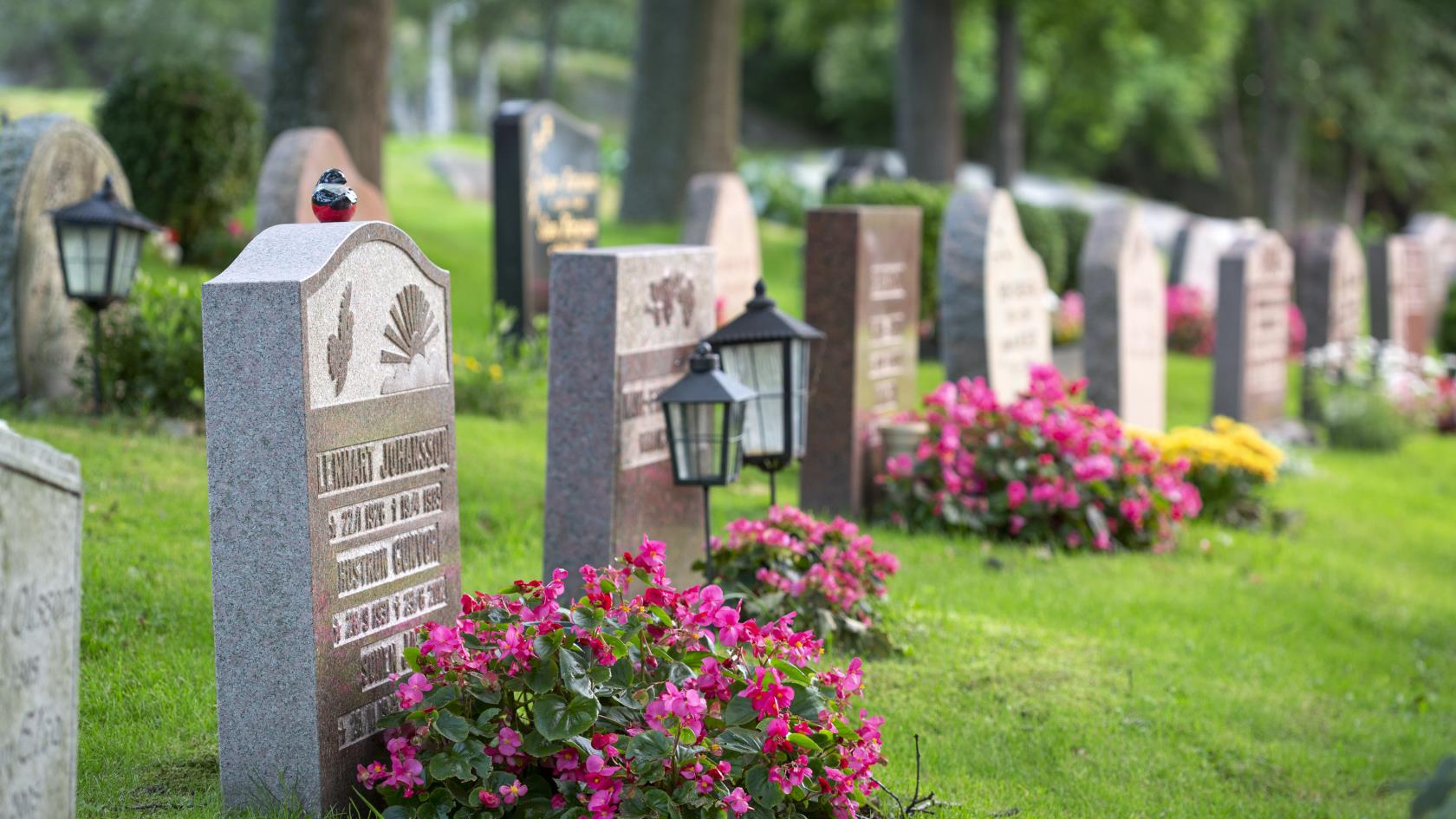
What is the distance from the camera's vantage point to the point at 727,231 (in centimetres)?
1017

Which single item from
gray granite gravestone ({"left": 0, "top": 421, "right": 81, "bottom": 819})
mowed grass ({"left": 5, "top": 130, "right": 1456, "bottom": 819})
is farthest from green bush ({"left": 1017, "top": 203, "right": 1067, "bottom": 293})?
gray granite gravestone ({"left": 0, "top": 421, "right": 81, "bottom": 819})

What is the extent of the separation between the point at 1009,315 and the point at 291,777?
6629mm

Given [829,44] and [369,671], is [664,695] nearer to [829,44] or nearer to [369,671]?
[369,671]

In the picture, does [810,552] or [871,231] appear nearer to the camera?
[810,552]

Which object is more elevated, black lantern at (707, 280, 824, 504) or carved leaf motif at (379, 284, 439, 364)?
carved leaf motif at (379, 284, 439, 364)

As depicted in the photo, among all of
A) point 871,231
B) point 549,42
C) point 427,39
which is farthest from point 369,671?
point 427,39

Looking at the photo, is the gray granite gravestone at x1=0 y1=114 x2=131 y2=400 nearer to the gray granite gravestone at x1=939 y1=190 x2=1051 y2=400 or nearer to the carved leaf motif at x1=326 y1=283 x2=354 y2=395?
the carved leaf motif at x1=326 y1=283 x2=354 y2=395

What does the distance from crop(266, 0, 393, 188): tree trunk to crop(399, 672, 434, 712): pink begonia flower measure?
8767 mm

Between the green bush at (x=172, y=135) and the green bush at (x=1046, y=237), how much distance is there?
353 inches

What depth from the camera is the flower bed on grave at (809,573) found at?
5582 mm

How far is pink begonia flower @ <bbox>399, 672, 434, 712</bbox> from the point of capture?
3686mm

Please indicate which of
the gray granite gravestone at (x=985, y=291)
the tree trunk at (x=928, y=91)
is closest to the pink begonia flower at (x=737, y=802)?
the gray granite gravestone at (x=985, y=291)

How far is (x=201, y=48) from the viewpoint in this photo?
33406mm

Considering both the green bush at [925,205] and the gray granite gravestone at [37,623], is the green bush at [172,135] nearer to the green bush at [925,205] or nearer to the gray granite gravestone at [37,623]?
the green bush at [925,205]
